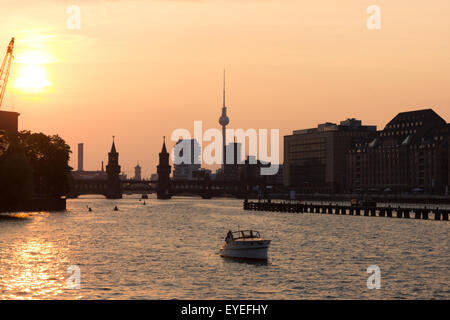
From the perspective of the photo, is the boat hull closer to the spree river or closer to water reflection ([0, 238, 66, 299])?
the spree river

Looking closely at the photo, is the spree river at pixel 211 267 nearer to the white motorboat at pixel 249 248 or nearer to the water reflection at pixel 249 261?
the water reflection at pixel 249 261

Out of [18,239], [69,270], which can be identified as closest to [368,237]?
[18,239]

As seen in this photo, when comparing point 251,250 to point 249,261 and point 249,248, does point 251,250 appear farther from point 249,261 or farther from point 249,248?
point 249,261

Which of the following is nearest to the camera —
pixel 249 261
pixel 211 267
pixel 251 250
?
pixel 211 267

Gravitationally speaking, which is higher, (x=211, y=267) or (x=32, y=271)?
(x=32, y=271)

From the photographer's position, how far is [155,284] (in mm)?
55156

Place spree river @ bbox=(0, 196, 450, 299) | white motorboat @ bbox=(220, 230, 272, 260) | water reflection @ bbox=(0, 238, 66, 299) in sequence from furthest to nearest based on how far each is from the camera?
white motorboat @ bbox=(220, 230, 272, 260) < spree river @ bbox=(0, 196, 450, 299) < water reflection @ bbox=(0, 238, 66, 299)

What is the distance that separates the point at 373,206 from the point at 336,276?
465 ft

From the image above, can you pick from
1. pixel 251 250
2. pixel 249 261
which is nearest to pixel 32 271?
pixel 249 261

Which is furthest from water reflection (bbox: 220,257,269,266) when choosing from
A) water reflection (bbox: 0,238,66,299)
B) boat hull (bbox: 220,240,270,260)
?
water reflection (bbox: 0,238,66,299)

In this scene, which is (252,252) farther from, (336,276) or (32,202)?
(32,202)

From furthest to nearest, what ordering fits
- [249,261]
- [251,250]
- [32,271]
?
1. [251,250]
2. [249,261]
3. [32,271]

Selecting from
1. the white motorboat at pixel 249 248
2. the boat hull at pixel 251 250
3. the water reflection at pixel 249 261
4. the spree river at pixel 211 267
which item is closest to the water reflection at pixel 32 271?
the spree river at pixel 211 267

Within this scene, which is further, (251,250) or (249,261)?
(251,250)
